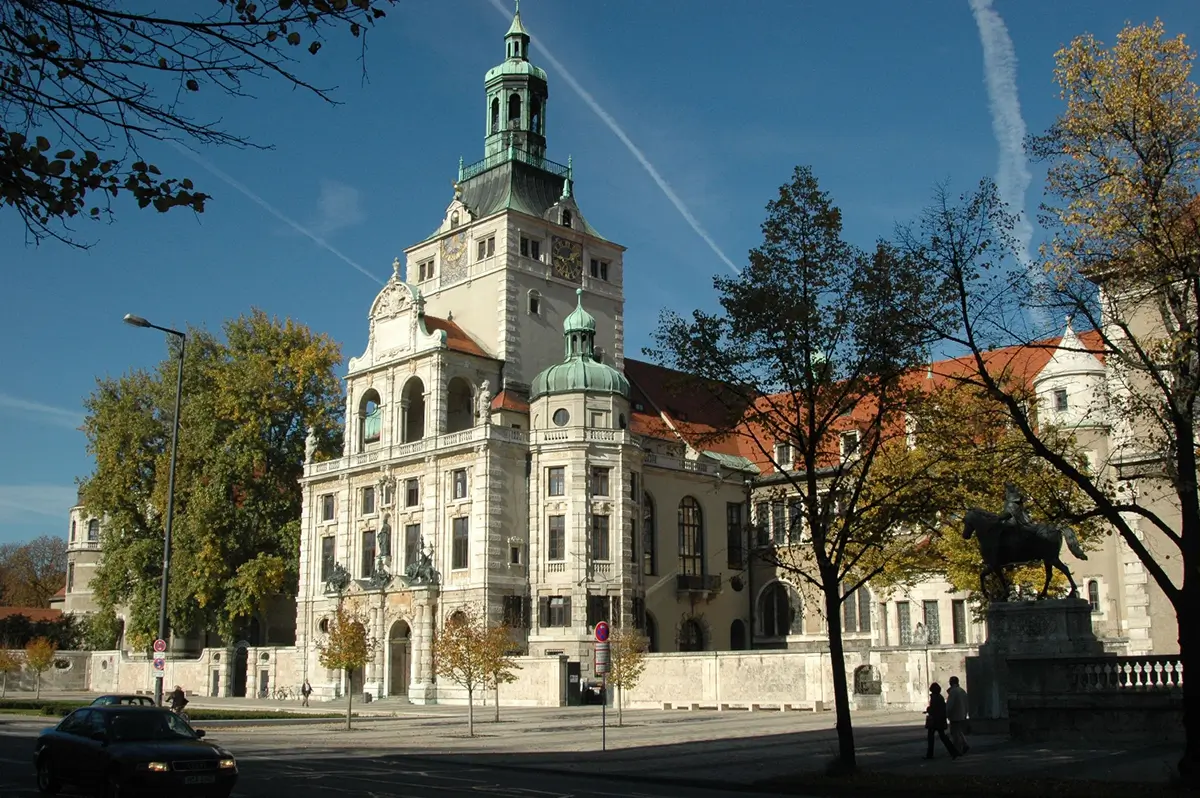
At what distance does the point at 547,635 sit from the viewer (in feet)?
180

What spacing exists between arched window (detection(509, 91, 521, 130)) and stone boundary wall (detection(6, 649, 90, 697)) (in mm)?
46691

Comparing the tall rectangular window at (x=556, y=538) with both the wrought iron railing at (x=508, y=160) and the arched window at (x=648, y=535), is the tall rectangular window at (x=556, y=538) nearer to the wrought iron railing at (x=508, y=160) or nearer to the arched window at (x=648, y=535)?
the arched window at (x=648, y=535)

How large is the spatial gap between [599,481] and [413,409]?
519 inches

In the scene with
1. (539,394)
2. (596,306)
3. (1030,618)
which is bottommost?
(1030,618)

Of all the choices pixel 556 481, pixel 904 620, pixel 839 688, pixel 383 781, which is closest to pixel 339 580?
pixel 556 481

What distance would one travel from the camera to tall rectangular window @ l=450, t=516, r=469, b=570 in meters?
56.3

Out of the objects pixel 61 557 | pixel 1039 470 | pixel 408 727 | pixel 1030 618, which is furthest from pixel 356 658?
pixel 61 557

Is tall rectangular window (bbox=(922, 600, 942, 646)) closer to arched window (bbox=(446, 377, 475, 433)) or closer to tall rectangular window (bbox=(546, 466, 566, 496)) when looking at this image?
tall rectangular window (bbox=(546, 466, 566, 496))

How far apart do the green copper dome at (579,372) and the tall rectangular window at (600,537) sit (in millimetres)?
6192

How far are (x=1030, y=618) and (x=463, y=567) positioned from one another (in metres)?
34.0

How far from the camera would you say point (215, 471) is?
6225 cm

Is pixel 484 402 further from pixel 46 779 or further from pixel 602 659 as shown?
pixel 46 779

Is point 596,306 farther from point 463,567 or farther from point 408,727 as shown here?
point 408,727

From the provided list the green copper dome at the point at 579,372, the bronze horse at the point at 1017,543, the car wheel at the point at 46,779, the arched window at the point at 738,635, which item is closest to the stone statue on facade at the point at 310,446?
the green copper dome at the point at 579,372
